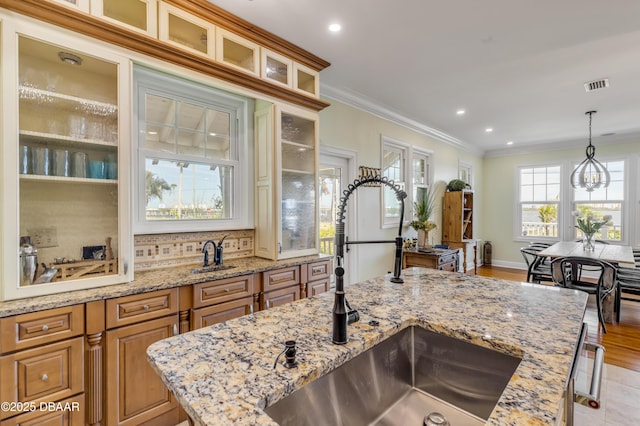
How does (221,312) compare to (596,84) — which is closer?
(221,312)

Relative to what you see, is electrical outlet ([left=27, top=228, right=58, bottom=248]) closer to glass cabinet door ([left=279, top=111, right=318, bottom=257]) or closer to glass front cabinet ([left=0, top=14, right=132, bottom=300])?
glass front cabinet ([left=0, top=14, right=132, bottom=300])

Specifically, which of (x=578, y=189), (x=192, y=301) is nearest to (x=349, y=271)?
(x=192, y=301)

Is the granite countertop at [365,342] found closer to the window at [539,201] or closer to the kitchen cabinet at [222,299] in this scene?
the kitchen cabinet at [222,299]

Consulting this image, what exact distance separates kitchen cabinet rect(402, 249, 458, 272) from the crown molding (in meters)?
2.00

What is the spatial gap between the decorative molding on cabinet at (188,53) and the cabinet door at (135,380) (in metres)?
1.71

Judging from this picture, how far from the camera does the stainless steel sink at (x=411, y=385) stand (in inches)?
37.9

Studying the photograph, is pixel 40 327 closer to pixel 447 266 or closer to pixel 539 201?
pixel 447 266

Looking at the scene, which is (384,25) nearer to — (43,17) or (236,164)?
(236,164)

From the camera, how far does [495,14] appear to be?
2.23 metres

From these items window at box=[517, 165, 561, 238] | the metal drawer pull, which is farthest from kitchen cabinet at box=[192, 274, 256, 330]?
window at box=[517, 165, 561, 238]

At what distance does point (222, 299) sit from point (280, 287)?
524 millimetres

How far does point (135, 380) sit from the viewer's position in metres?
1.75

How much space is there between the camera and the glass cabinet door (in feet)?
9.36

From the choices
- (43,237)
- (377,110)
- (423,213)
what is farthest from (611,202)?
(43,237)
